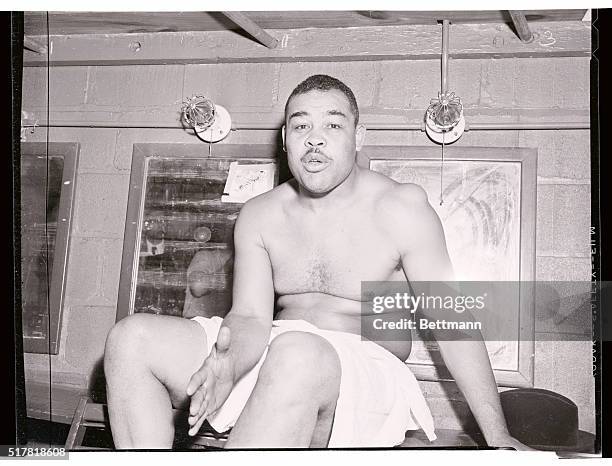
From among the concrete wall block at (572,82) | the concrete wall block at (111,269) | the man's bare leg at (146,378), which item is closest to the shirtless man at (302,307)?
the man's bare leg at (146,378)

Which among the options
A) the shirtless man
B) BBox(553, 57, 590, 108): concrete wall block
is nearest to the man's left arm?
the shirtless man

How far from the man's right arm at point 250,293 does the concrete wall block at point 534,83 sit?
352 millimetres

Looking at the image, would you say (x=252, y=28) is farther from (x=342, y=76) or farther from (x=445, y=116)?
(x=445, y=116)

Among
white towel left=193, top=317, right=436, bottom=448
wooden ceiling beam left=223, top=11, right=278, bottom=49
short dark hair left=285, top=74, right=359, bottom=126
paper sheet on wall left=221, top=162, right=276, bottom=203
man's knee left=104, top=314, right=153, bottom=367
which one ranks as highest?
wooden ceiling beam left=223, top=11, right=278, bottom=49

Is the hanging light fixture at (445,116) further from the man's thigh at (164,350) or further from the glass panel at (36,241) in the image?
the glass panel at (36,241)

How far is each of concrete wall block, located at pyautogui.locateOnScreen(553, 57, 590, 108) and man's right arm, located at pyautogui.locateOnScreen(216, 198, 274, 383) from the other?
1.29ft

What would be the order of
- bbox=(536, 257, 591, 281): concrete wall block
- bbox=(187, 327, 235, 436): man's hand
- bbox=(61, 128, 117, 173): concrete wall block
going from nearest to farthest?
bbox=(187, 327, 235, 436): man's hand → bbox=(536, 257, 591, 281): concrete wall block → bbox=(61, 128, 117, 173): concrete wall block

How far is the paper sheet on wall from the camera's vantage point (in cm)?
81

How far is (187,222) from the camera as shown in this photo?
833 millimetres

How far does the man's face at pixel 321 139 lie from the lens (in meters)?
0.76

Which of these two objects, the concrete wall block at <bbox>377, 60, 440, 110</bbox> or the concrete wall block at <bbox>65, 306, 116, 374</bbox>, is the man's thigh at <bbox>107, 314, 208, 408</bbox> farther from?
the concrete wall block at <bbox>377, 60, 440, 110</bbox>

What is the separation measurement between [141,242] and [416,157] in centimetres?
38

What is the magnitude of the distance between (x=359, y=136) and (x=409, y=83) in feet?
0.32

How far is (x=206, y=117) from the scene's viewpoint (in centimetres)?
82
